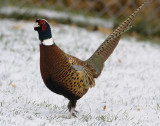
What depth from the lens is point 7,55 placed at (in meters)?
5.37

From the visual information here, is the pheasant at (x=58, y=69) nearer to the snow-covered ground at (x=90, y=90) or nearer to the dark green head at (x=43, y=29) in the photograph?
the dark green head at (x=43, y=29)

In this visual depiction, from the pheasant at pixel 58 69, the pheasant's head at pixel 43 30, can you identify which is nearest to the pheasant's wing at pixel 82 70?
the pheasant at pixel 58 69

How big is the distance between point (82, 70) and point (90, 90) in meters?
1.14

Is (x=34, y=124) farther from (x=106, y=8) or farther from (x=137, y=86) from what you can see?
(x=106, y=8)

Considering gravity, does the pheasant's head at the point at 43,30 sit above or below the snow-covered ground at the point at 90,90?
above

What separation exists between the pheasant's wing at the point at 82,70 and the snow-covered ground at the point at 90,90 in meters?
0.32

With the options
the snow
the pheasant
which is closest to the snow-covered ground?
the pheasant

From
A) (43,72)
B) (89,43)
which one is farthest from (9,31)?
(43,72)

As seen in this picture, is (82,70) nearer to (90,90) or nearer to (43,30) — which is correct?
(43,30)

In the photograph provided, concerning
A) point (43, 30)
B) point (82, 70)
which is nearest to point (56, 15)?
point (82, 70)

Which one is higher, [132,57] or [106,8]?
[106,8]

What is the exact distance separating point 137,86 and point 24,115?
6.83 feet

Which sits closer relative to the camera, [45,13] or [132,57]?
[132,57]

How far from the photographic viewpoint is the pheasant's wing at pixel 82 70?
3.22 m
